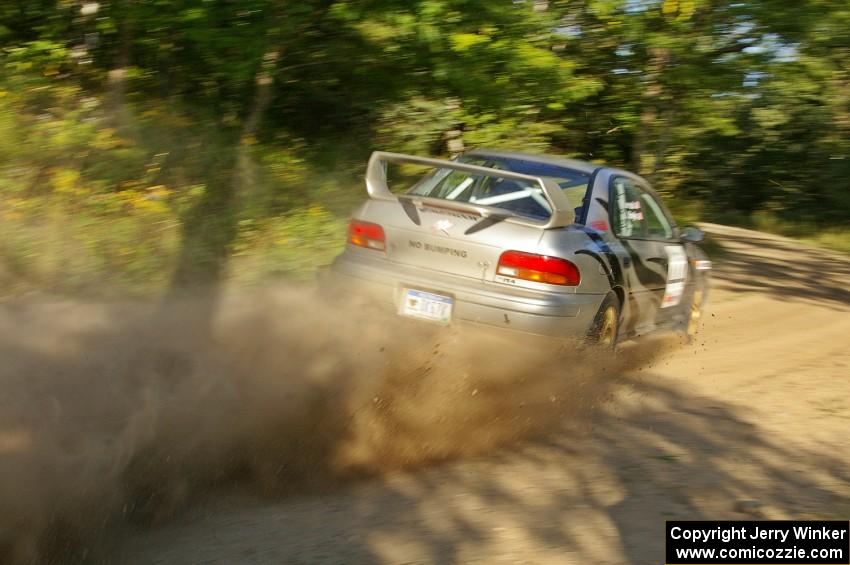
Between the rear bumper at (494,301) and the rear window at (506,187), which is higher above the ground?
the rear window at (506,187)

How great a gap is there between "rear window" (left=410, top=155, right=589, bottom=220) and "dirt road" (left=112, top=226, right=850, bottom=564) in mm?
1435

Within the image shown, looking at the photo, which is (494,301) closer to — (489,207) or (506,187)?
(489,207)

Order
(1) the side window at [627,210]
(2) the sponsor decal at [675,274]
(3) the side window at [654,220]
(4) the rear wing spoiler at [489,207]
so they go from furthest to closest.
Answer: (2) the sponsor decal at [675,274] < (3) the side window at [654,220] < (1) the side window at [627,210] < (4) the rear wing spoiler at [489,207]

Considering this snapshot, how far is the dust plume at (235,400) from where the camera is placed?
4242 millimetres

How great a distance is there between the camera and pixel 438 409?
570 centimetres

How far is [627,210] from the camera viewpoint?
720cm

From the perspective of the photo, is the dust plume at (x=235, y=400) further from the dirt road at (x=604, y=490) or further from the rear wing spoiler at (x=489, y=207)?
the rear wing spoiler at (x=489, y=207)

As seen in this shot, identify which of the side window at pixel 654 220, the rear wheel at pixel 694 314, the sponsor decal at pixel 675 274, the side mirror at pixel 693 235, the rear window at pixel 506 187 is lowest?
the rear wheel at pixel 694 314

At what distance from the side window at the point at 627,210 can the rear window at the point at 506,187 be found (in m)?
0.35

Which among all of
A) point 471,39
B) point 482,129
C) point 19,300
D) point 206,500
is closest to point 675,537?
point 206,500

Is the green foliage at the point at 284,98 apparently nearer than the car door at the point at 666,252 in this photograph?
No

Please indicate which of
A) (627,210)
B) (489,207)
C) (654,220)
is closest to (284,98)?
(654,220)

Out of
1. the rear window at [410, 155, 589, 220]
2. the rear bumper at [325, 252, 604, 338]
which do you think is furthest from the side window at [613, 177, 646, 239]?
the rear bumper at [325, 252, 604, 338]

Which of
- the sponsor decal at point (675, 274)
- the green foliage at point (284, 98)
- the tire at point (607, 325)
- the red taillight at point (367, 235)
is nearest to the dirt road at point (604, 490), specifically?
the tire at point (607, 325)
